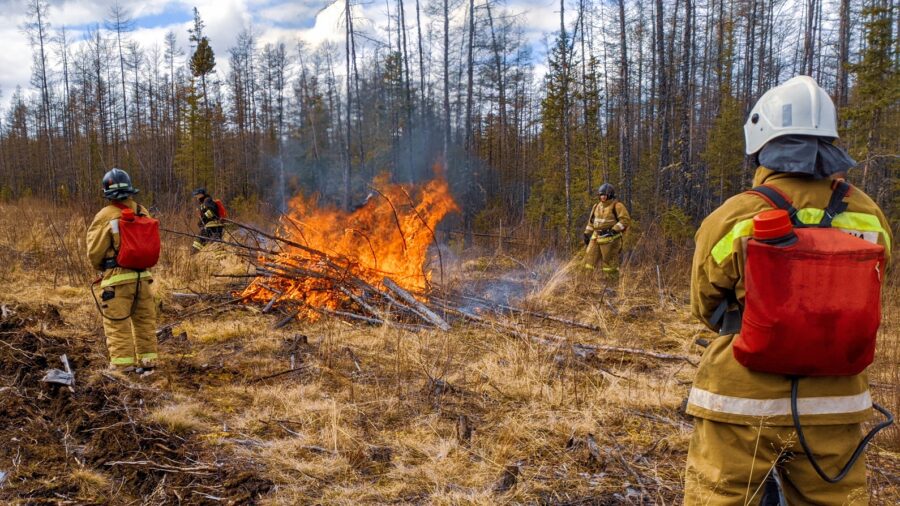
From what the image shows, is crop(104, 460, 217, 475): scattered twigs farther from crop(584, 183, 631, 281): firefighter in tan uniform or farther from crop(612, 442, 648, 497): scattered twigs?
crop(584, 183, 631, 281): firefighter in tan uniform

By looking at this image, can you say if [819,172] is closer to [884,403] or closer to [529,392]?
[529,392]

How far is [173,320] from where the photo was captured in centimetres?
729

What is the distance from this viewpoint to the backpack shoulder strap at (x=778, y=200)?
1863 millimetres

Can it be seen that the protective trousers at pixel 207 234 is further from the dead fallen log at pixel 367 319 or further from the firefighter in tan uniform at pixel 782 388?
the firefighter in tan uniform at pixel 782 388

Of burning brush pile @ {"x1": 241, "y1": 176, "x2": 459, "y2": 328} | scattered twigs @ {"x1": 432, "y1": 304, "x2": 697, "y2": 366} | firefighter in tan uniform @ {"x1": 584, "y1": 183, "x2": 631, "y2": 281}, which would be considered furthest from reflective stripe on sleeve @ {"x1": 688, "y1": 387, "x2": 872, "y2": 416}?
firefighter in tan uniform @ {"x1": 584, "y1": 183, "x2": 631, "y2": 281}

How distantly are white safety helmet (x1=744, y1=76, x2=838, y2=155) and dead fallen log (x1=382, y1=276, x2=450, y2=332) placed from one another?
4964mm

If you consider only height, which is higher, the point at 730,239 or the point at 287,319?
the point at 730,239

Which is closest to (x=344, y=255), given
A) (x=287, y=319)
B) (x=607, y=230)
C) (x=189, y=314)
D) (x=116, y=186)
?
(x=287, y=319)

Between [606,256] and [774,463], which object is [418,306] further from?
[774,463]

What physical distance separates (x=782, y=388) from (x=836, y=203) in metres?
0.70

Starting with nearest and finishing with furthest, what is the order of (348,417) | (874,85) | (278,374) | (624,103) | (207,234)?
(348,417) → (278,374) → (207,234) → (874,85) → (624,103)

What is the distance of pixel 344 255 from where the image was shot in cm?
806

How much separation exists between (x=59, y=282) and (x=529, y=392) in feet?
29.1

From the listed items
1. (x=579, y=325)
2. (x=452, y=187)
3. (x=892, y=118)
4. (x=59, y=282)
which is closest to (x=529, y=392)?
(x=579, y=325)
